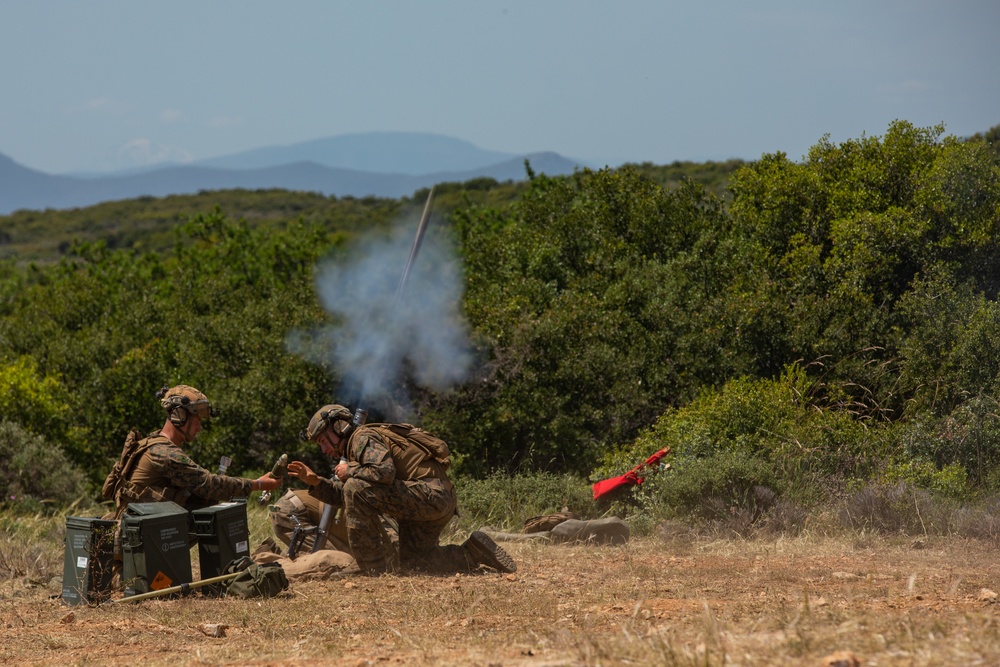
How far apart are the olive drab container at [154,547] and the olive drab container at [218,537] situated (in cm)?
17

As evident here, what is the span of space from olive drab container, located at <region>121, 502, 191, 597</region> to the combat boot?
2.08m

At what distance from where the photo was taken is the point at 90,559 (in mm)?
7637

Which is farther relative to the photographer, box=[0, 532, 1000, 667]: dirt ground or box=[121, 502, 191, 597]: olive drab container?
box=[121, 502, 191, 597]: olive drab container

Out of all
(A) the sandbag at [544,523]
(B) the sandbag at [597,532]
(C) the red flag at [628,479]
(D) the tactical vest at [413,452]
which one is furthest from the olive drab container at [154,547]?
(C) the red flag at [628,479]

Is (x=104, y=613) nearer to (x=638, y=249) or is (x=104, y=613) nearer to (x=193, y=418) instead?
(x=193, y=418)

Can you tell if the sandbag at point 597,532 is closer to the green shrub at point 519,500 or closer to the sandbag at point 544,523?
the sandbag at point 544,523

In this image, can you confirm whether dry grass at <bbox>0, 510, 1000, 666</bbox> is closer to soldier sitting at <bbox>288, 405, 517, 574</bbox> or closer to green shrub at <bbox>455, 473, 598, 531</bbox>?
soldier sitting at <bbox>288, 405, 517, 574</bbox>

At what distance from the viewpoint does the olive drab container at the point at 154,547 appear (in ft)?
24.7

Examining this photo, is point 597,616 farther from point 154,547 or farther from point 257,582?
point 154,547

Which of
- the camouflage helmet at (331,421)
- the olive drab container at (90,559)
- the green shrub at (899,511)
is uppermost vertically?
the camouflage helmet at (331,421)

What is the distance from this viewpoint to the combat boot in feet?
28.0

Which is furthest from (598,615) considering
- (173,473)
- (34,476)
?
(34,476)

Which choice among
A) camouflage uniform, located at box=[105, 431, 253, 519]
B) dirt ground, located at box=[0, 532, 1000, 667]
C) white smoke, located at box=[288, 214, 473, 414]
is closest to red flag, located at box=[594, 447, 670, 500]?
dirt ground, located at box=[0, 532, 1000, 667]

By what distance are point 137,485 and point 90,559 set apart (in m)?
0.68
